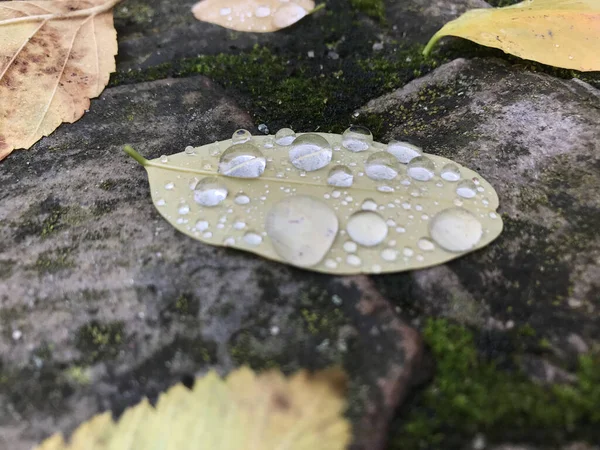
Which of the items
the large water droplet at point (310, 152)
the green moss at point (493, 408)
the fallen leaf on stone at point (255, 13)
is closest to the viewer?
the green moss at point (493, 408)

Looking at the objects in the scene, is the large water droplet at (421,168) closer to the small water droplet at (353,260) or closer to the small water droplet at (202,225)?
the small water droplet at (353,260)

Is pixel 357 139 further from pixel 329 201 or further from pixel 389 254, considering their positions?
pixel 389 254

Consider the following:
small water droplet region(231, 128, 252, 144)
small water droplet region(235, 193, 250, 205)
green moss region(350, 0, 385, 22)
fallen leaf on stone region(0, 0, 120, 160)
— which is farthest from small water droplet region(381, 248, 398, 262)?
green moss region(350, 0, 385, 22)

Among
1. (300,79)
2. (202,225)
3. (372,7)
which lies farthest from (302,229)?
(372,7)

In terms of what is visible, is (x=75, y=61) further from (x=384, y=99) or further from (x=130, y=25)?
(x=384, y=99)

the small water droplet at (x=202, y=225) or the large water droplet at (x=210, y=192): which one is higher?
the large water droplet at (x=210, y=192)

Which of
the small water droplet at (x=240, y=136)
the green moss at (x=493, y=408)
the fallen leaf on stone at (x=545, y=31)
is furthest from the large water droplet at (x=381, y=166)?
the fallen leaf on stone at (x=545, y=31)
